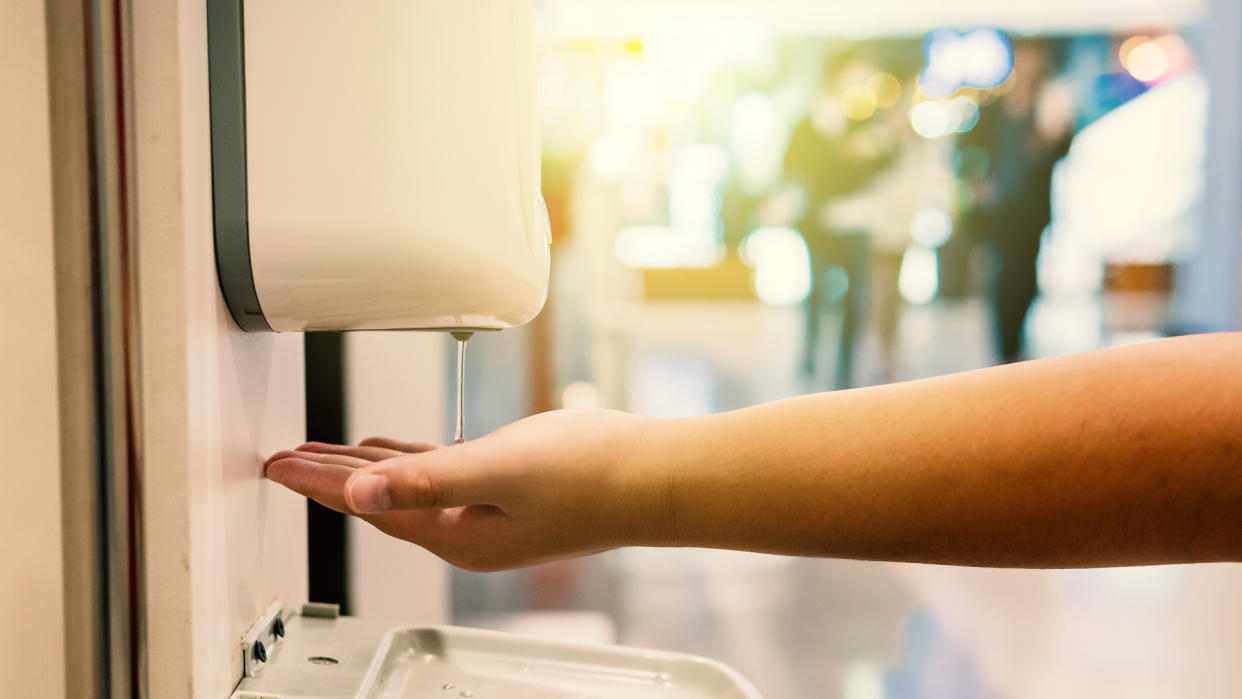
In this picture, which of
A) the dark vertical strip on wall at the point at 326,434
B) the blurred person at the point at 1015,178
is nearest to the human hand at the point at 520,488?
the dark vertical strip on wall at the point at 326,434

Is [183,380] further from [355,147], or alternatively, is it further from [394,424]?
[394,424]

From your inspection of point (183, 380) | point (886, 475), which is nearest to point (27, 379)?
point (183, 380)

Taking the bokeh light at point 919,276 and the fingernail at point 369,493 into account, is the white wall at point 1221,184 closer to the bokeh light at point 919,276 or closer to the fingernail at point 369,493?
the bokeh light at point 919,276

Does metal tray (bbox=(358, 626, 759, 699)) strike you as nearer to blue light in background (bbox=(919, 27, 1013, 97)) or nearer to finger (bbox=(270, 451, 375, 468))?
finger (bbox=(270, 451, 375, 468))

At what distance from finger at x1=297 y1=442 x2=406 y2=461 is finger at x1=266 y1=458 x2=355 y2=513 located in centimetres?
3

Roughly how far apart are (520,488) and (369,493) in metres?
Result: 0.09

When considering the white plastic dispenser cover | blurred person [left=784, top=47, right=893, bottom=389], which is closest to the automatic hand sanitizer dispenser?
the white plastic dispenser cover

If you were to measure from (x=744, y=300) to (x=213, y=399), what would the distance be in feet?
16.4

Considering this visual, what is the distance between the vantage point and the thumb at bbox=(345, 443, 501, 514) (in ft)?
1.45

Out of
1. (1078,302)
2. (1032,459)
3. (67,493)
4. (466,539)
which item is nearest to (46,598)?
(67,493)

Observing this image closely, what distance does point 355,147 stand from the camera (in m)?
0.44

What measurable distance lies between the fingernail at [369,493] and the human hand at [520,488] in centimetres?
1

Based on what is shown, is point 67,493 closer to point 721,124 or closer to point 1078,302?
point 721,124

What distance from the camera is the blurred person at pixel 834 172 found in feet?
16.0
